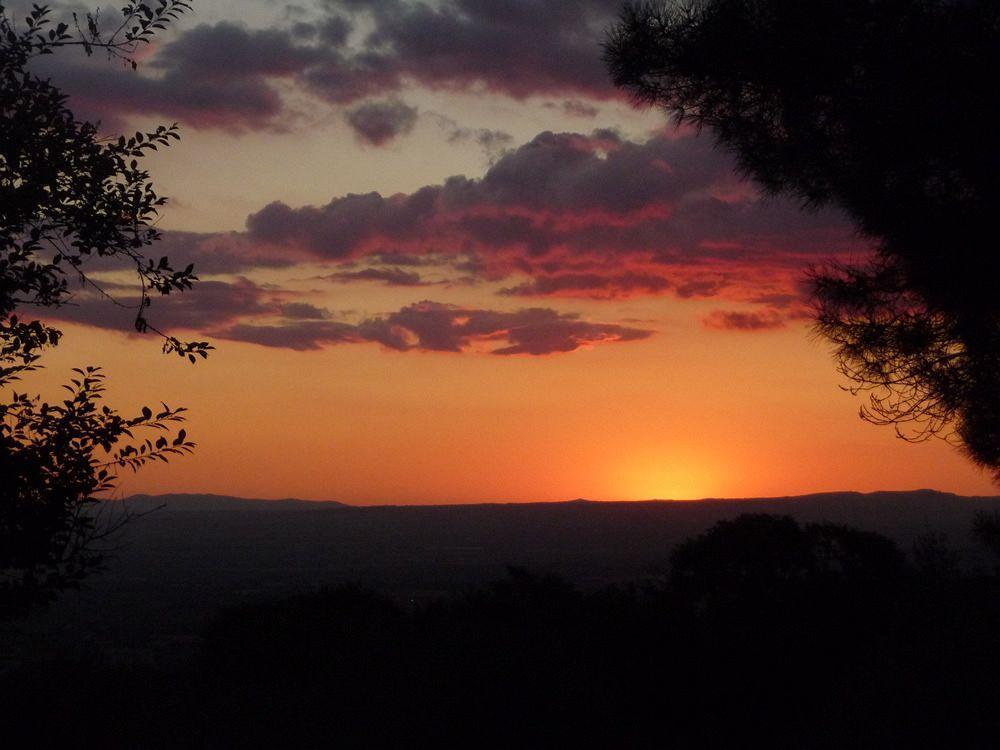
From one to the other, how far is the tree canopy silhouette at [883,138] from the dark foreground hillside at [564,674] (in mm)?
3564

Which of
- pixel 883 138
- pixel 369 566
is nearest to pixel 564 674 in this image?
pixel 883 138

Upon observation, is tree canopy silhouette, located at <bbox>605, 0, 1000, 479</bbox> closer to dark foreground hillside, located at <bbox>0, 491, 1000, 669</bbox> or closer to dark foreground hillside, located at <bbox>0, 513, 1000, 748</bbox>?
dark foreground hillside, located at <bbox>0, 513, 1000, 748</bbox>

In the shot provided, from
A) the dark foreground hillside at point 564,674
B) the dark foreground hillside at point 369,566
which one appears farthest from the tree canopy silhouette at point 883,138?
the dark foreground hillside at point 369,566

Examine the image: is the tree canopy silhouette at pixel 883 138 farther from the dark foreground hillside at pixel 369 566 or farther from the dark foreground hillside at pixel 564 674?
the dark foreground hillside at pixel 369 566

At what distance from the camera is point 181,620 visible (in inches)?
3430

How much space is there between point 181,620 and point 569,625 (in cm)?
7645

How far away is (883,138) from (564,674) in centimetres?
773

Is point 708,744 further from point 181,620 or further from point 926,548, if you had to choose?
point 181,620

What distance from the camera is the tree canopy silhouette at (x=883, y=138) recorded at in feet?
39.7

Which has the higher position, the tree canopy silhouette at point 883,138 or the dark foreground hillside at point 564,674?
the tree canopy silhouette at point 883,138

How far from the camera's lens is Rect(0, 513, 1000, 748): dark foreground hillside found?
12125 millimetres

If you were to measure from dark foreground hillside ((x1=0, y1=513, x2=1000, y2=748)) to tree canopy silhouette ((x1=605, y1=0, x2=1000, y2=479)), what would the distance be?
356 cm

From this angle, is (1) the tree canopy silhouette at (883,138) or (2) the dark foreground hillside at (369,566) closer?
(1) the tree canopy silhouette at (883,138)

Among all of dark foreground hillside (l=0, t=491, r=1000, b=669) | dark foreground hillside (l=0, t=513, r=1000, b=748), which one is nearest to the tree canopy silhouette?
dark foreground hillside (l=0, t=513, r=1000, b=748)
